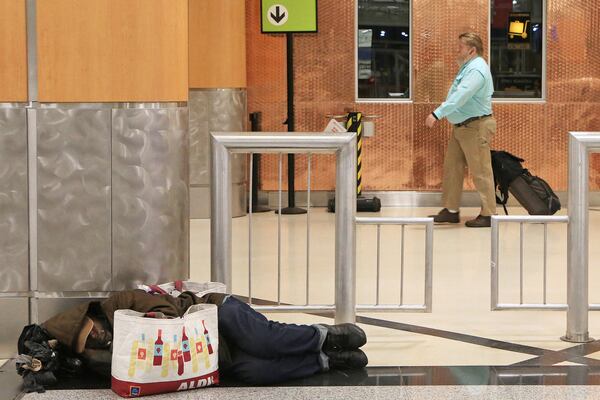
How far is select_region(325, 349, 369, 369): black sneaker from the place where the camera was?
19.0 ft

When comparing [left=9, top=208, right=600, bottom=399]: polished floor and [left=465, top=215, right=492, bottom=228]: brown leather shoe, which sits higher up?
[left=465, top=215, right=492, bottom=228]: brown leather shoe

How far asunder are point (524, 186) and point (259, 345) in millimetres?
6568

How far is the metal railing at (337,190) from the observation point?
6.26 meters

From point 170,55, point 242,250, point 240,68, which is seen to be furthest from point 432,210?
point 170,55

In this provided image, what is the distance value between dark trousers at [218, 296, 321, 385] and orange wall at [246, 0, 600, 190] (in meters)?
8.02

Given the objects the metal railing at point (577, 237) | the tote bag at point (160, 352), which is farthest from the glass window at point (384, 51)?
the tote bag at point (160, 352)

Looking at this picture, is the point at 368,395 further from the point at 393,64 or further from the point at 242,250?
Answer: the point at 393,64

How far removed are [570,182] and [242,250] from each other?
13.3 feet

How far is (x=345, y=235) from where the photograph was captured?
6.32 metres

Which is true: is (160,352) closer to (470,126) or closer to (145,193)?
(145,193)

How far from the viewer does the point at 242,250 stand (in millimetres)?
9938

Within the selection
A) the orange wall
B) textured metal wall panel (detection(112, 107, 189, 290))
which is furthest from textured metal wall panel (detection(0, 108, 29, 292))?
the orange wall

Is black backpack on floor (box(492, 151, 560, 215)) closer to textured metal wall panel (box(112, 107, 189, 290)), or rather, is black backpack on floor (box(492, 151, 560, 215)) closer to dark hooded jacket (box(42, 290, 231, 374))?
textured metal wall panel (box(112, 107, 189, 290))

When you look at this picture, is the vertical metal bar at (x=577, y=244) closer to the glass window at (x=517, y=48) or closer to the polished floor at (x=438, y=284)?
the polished floor at (x=438, y=284)
